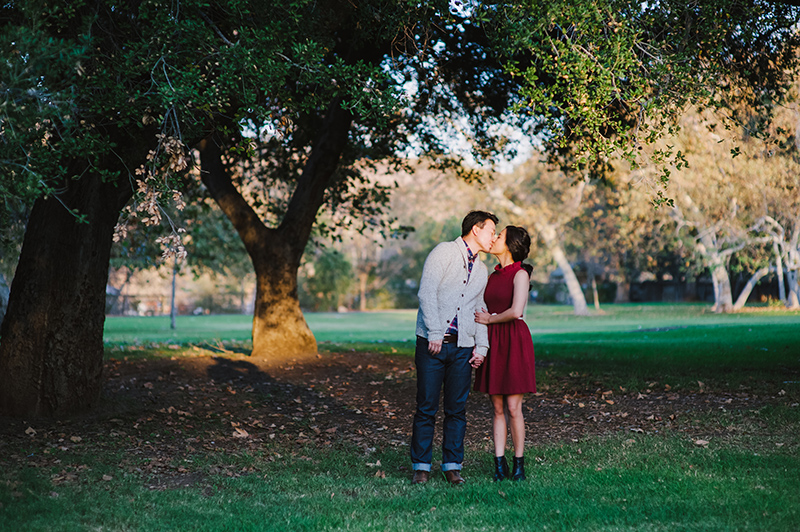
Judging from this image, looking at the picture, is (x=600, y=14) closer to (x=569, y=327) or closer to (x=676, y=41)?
(x=676, y=41)

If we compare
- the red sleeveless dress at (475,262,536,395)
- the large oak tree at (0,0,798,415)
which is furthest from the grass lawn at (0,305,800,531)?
the large oak tree at (0,0,798,415)

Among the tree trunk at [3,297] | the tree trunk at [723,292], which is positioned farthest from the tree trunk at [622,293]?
the tree trunk at [3,297]

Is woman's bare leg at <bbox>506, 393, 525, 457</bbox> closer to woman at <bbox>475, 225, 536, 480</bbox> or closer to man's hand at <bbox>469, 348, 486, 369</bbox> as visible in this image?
woman at <bbox>475, 225, 536, 480</bbox>

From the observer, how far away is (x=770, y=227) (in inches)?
1188

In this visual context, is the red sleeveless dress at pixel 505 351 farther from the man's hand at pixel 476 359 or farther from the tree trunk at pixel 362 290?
the tree trunk at pixel 362 290

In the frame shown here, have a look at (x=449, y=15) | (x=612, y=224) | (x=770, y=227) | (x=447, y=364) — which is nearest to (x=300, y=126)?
(x=449, y=15)

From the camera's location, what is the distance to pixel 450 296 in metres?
5.86

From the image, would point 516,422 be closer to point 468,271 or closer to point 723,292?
point 468,271

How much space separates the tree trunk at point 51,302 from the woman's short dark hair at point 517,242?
16.1 feet

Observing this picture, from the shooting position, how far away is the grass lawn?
514cm

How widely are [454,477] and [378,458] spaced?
1.40 m

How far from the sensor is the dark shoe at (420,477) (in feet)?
19.8

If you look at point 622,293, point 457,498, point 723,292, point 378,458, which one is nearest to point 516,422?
point 457,498

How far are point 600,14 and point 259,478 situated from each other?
17.7 ft
